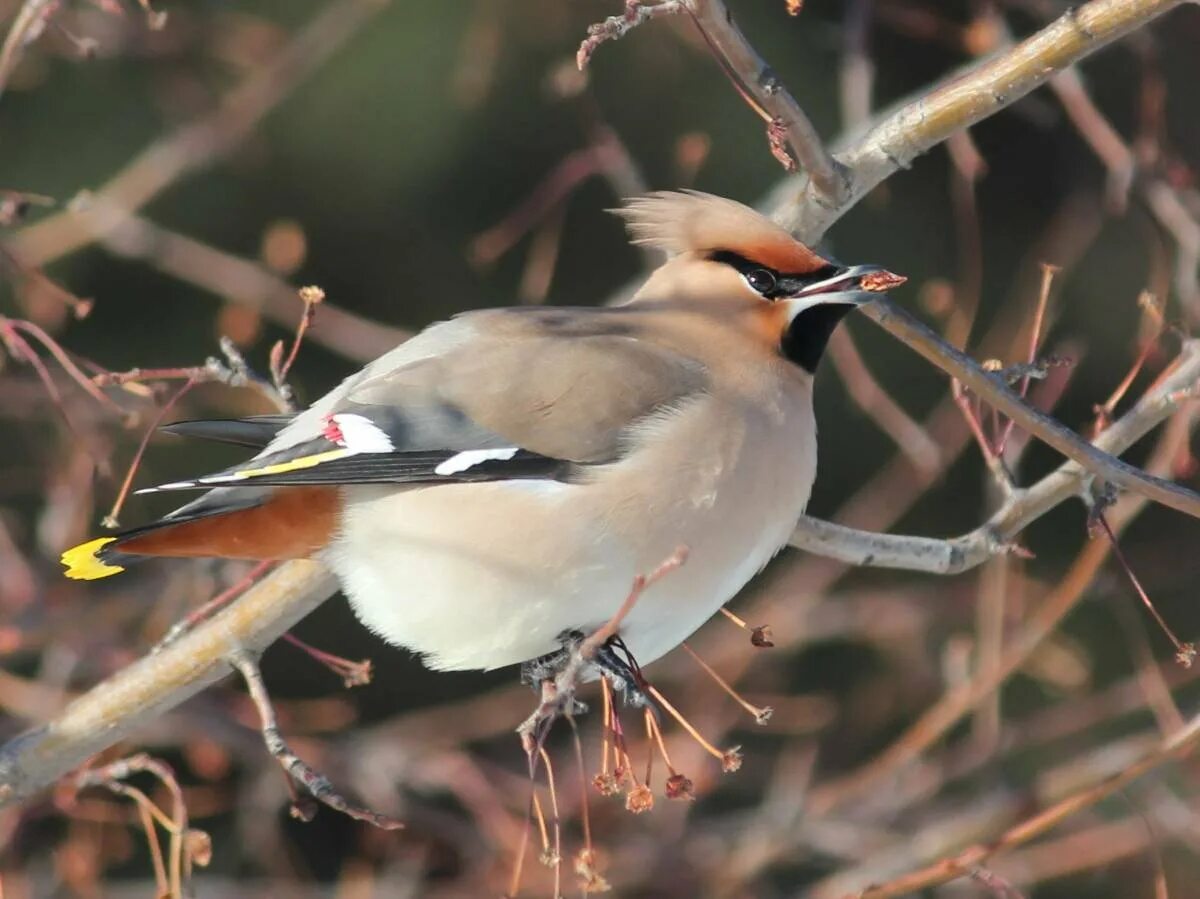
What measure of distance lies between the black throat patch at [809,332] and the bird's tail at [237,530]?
3.04ft

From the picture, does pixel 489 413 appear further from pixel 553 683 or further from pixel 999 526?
pixel 999 526

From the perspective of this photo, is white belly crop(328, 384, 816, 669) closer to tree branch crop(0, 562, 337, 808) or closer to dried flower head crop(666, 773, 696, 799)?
tree branch crop(0, 562, 337, 808)

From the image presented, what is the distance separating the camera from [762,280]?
3.56 m

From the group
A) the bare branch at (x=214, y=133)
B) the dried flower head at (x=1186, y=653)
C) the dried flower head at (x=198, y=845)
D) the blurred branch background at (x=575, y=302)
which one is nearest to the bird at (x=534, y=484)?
the dried flower head at (x=198, y=845)

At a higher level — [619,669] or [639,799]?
[619,669]

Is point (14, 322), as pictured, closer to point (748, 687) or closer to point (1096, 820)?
point (748, 687)

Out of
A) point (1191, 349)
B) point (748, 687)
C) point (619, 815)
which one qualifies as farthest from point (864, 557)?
point (748, 687)

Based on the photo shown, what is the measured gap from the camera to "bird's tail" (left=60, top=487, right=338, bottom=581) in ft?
10.9

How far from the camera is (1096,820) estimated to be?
5926 millimetres

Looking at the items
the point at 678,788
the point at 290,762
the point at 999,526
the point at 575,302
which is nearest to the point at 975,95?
the point at 999,526

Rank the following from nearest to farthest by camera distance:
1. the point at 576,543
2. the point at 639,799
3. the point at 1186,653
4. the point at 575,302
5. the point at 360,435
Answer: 1. the point at 639,799
2. the point at 1186,653
3. the point at 576,543
4. the point at 360,435
5. the point at 575,302

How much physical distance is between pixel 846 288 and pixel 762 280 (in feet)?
1.00

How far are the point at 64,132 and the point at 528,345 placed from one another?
3.99m

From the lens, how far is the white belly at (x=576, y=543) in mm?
3203
